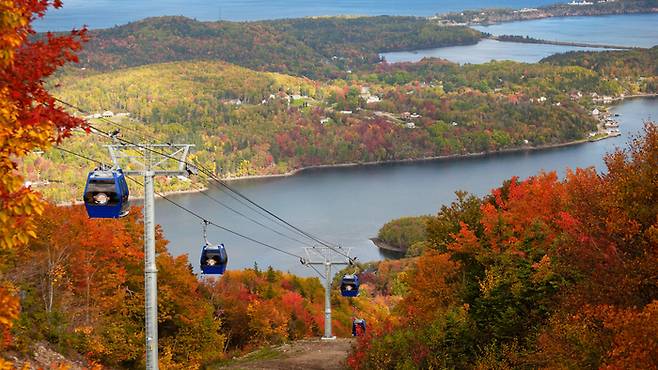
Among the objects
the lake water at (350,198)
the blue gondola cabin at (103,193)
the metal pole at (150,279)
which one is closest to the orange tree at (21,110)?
the blue gondola cabin at (103,193)

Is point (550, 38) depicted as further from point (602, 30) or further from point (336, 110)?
point (336, 110)

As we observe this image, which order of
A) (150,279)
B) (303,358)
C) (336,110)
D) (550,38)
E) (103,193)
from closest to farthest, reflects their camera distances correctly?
(103,193) < (150,279) < (303,358) < (336,110) < (550,38)

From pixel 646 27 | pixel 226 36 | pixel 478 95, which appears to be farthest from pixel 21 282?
pixel 646 27

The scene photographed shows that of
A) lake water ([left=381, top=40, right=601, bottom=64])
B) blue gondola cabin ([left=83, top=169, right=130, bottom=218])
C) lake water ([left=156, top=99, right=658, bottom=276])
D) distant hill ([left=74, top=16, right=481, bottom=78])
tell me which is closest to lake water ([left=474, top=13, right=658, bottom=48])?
lake water ([left=381, top=40, right=601, bottom=64])

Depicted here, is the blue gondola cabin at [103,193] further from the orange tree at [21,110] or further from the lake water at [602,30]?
the lake water at [602,30]

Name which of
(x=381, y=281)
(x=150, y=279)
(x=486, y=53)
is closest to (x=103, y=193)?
(x=150, y=279)

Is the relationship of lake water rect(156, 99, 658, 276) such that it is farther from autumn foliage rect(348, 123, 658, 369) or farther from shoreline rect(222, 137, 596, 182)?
autumn foliage rect(348, 123, 658, 369)
